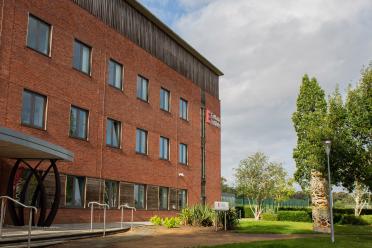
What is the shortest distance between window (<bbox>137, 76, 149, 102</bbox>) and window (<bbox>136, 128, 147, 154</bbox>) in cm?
215

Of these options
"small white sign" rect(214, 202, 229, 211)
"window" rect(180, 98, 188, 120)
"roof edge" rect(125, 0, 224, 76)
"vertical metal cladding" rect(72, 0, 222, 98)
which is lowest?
"small white sign" rect(214, 202, 229, 211)

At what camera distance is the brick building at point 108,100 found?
20.2m

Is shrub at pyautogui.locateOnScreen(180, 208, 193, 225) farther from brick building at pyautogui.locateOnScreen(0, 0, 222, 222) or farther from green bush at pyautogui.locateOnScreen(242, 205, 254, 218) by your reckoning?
green bush at pyautogui.locateOnScreen(242, 205, 254, 218)

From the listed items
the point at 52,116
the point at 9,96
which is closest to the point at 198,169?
the point at 52,116

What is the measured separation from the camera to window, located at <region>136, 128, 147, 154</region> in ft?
96.1

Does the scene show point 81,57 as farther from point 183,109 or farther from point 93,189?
point 183,109

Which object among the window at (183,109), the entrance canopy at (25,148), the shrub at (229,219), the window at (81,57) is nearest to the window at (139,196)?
the shrub at (229,219)

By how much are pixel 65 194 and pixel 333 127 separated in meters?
13.7

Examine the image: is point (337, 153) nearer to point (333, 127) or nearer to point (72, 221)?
point (333, 127)

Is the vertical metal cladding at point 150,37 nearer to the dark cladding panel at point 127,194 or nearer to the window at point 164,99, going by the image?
the window at point 164,99

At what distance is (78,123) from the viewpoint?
77.3 ft

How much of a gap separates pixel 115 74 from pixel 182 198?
474 inches

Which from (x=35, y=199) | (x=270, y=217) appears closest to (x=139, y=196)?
(x=35, y=199)

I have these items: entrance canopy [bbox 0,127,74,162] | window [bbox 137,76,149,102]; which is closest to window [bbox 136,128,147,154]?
window [bbox 137,76,149,102]
